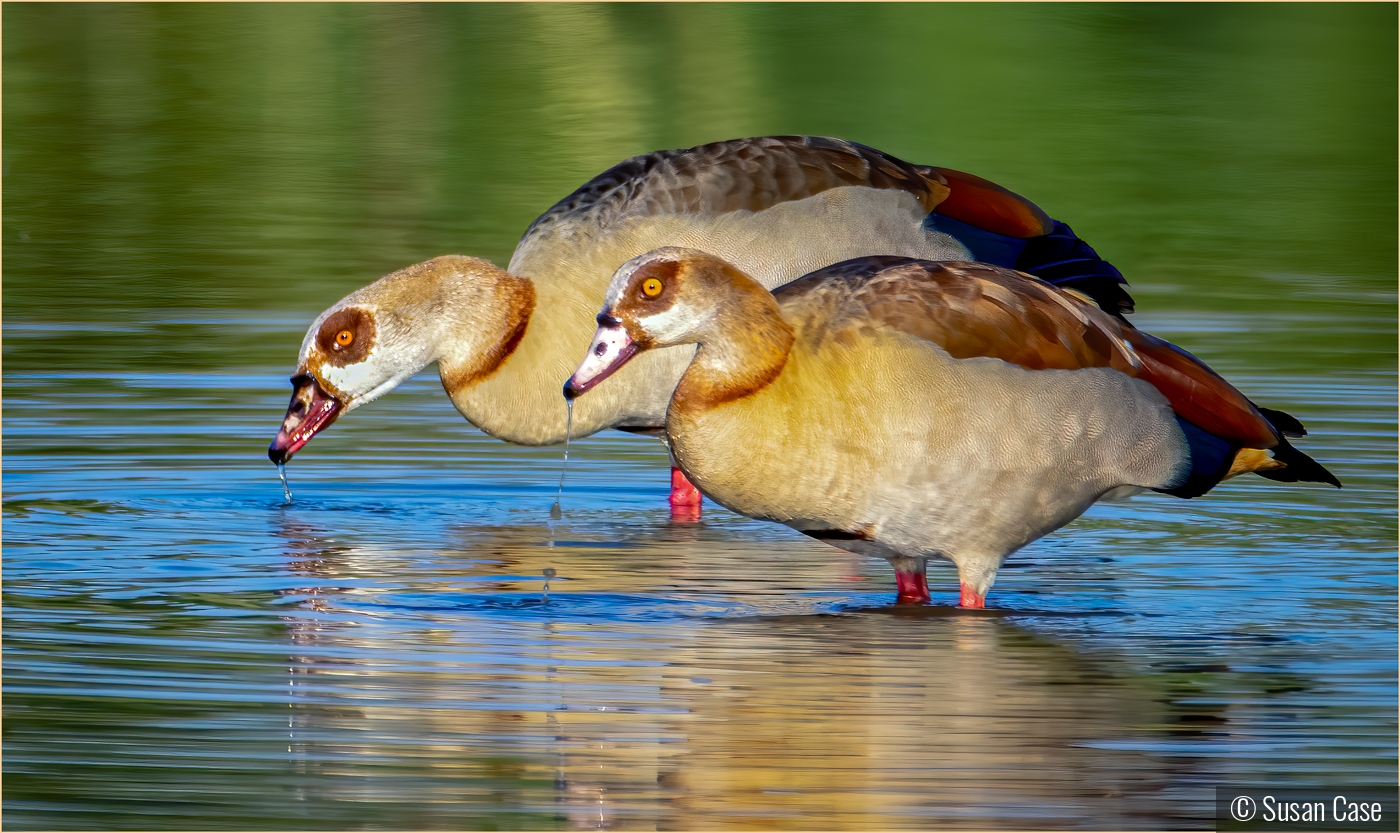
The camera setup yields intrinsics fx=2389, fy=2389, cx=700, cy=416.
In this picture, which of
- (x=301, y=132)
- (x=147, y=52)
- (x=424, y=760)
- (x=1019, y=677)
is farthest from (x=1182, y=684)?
(x=147, y=52)

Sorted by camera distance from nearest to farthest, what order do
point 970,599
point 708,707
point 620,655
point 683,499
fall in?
point 708,707, point 620,655, point 970,599, point 683,499

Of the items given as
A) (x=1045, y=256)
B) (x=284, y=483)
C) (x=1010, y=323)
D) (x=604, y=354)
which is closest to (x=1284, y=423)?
(x=1010, y=323)

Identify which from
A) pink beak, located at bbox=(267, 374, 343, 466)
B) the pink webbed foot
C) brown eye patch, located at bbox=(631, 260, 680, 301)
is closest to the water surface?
the pink webbed foot

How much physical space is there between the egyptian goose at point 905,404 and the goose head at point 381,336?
1827mm

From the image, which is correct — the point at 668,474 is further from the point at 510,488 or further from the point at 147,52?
the point at 147,52

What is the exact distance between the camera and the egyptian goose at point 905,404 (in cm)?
764

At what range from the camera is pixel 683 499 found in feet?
33.5

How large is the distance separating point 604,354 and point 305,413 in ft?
6.97

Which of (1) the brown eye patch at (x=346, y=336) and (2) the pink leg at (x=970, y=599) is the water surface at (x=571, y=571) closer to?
(2) the pink leg at (x=970, y=599)

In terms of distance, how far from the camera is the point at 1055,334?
318 inches

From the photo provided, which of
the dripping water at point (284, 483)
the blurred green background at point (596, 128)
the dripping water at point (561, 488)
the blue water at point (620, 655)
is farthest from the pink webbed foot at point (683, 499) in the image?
the blurred green background at point (596, 128)

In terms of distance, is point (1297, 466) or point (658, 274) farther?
point (1297, 466)

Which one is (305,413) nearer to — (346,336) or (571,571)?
(346,336)

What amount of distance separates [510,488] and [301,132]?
12.1 metres
